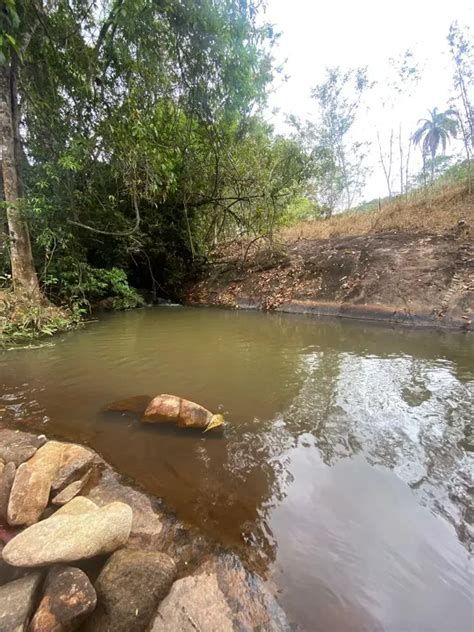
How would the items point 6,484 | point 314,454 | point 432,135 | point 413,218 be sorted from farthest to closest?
point 432,135 → point 413,218 → point 314,454 → point 6,484

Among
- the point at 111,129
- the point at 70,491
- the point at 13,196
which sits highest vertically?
the point at 111,129

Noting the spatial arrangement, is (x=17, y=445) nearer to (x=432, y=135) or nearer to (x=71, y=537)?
(x=71, y=537)

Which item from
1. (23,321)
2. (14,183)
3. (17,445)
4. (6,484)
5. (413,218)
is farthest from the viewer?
(413,218)

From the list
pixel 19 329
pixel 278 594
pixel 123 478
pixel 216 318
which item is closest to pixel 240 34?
pixel 216 318

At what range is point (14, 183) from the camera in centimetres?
584

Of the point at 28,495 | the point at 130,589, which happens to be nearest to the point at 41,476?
the point at 28,495

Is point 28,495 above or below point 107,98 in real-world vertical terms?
below

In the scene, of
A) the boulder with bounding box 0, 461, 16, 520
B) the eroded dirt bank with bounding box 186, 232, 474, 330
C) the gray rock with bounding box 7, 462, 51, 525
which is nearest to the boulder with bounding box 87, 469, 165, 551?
the gray rock with bounding box 7, 462, 51, 525

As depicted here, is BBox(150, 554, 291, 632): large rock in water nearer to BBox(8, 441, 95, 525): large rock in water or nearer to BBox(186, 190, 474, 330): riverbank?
BBox(8, 441, 95, 525): large rock in water

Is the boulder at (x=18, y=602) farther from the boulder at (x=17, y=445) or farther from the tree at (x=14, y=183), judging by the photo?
the tree at (x=14, y=183)

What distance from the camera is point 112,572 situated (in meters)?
1.35

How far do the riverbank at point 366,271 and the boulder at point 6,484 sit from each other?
7.15 meters

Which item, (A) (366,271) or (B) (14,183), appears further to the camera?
(A) (366,271)

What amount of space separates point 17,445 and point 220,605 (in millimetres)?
1763
